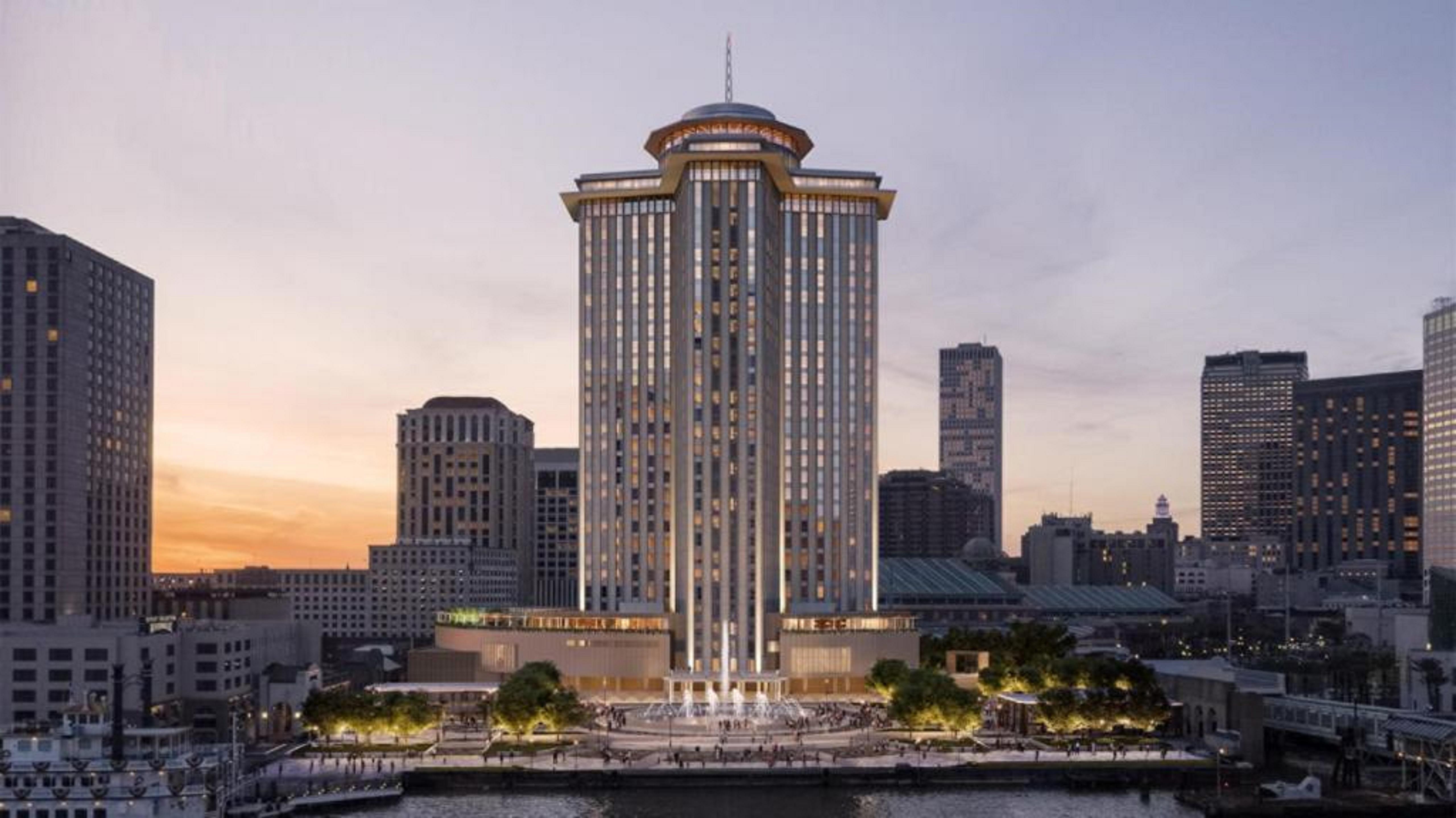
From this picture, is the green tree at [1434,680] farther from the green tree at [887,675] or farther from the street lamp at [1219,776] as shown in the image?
the green tree at [887,675]

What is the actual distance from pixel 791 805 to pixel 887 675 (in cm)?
6237

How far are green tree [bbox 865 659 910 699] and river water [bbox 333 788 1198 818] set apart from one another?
50008mm

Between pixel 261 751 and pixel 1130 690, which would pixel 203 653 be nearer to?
pixel 261 751

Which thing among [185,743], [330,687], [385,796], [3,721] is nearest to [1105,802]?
[385,796]

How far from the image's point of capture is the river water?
125000 millimetres

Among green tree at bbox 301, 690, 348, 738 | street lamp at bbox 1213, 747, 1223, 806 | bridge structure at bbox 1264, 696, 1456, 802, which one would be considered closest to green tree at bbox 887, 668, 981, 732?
street lamp at bbox 1213, 747, 1223, 806

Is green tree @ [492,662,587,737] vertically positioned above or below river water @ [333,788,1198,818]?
above

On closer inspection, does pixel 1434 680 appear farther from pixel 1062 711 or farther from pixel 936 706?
pixel 936 706

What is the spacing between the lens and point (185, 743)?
118 meters

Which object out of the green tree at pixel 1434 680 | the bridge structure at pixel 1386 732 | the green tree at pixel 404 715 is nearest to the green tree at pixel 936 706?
the bridge structure at pixel 1386 732

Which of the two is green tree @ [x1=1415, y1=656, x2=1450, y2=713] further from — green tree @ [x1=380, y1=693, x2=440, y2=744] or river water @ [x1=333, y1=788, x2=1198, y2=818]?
green tree @ [x1=380, y1=693, x2=440, y2=744]

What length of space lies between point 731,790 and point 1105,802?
34.3 metres

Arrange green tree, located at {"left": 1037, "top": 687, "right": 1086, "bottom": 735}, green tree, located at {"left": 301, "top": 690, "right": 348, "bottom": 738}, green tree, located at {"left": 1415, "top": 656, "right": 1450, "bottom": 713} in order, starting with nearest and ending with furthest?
green tree, located at {"left": 301, "top": 690, "right": 348, "bottom": 738} → green tree, located at {"left": 1037, "top": 687, "right": 1086, "bottom": 735} → green tree, located at {"left": 1415, "top": 656, "right": 1450, "bottom": 713}

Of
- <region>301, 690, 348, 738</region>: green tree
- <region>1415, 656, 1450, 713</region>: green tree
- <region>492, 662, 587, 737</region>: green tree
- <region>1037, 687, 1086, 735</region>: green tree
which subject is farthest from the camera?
<region>1415, 656, 1450, 713</region>: green tree
